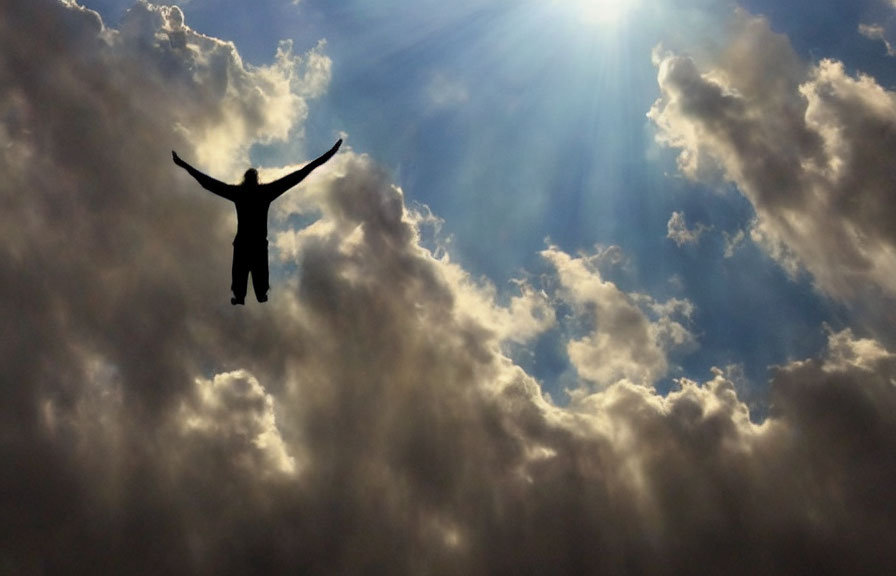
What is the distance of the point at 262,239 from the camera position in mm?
32219

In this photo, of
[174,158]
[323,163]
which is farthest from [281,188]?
[174,158]

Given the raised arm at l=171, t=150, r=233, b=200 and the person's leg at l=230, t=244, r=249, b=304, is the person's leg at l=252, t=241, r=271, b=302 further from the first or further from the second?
the raised arm at l=171, t=150, r=233, b=200

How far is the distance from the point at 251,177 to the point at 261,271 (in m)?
4.31

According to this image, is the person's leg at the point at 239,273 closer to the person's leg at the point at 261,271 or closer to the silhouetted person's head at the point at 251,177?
the person's leg at the point at 261,271

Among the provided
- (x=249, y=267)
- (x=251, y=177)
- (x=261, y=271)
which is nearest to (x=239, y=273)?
(x=249, y=267)

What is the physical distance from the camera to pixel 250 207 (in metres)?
31.4

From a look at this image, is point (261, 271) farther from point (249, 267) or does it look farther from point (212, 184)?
point (212, 184)

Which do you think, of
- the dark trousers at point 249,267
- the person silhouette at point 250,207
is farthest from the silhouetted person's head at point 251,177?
the dark trousers at point 249,267

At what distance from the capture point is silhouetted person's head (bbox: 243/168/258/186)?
102ft

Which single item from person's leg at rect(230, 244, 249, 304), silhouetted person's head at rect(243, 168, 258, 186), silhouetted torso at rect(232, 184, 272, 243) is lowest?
person's leg at rect(230, 244, 249, 304)

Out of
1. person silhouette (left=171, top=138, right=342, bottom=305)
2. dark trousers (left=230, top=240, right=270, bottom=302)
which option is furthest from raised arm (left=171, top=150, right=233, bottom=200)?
dark trousers (left=230, top=240, right=270, bottom=302)

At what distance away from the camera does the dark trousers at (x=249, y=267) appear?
3197 cm

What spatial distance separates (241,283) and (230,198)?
384 centimetres

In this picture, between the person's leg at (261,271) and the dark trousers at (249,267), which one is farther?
the person's leg at (261,271)
